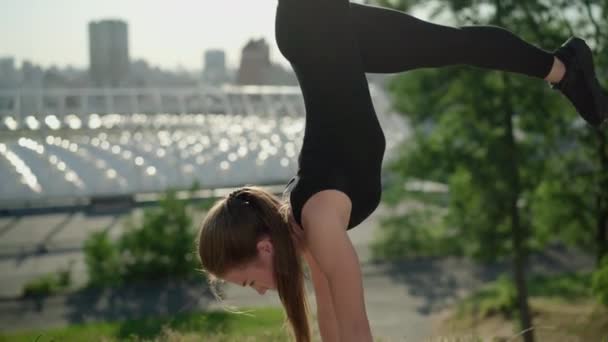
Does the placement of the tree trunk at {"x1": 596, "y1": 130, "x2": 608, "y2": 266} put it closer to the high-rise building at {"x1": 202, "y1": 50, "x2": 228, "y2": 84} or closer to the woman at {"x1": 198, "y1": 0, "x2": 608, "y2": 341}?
the woman at {"x1": 198, "y1": 0, "x2": 608, "y2": 341}

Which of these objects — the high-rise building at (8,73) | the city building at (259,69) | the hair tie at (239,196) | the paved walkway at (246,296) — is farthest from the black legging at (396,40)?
the city building at (259,69)

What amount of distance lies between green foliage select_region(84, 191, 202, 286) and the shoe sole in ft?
31.0

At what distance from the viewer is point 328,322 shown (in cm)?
262

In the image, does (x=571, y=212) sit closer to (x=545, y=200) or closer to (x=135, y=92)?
(x=545, y=200)

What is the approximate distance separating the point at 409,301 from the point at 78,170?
8.37 meters

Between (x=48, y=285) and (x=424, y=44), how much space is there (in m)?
10.5

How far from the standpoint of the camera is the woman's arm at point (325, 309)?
102 inches

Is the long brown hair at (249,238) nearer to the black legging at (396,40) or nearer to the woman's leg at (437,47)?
the black legging at (396,40)

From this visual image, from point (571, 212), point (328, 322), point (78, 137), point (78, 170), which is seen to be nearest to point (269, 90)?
point (78, 137)

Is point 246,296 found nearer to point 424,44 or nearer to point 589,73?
point 589,73

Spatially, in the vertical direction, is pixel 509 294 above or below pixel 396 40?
below

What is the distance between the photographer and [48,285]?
11.7 m

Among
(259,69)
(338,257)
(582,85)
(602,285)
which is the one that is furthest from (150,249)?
(259,69)

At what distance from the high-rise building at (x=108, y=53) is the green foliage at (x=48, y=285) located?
13.8 meters
